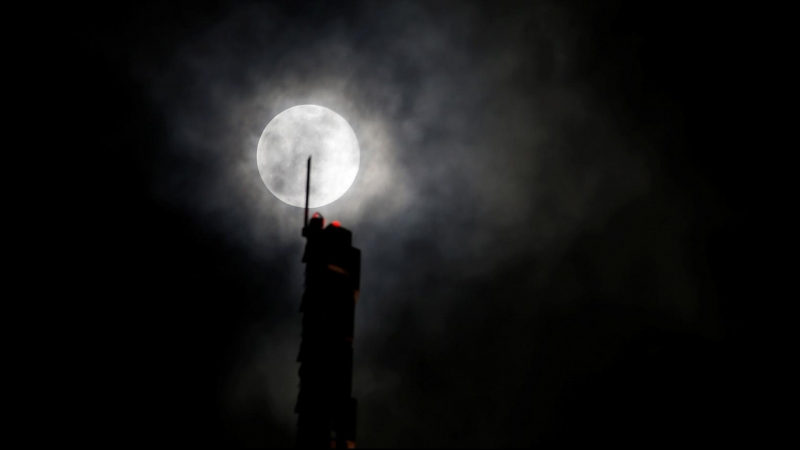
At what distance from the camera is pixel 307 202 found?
4822 cm

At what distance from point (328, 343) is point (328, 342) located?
65 millimetres

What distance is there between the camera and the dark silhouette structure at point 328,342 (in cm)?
3878

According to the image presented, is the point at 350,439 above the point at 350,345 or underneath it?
underneath

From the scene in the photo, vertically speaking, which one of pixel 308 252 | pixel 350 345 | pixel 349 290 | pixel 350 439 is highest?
pixel 308 252

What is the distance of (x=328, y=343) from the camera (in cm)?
4019

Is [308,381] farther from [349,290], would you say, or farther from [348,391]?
[349,290]

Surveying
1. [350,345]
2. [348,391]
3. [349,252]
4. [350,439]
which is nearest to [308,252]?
[349,252]

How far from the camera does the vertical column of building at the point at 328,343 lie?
38.8 m

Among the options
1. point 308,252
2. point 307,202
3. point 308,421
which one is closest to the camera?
point 308,421

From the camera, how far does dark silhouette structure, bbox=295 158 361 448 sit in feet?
127

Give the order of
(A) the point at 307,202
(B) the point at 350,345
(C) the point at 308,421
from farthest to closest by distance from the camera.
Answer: (A) the point at 307,202, (B) the point at 350,345, (C) the point at 308,421

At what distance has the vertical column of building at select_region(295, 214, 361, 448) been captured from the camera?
3878 cm

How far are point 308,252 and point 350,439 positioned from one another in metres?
13.1

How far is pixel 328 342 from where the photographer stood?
40.2 m
